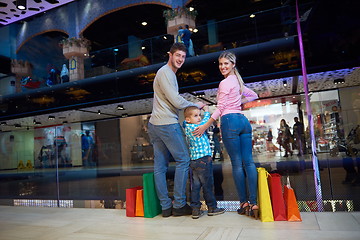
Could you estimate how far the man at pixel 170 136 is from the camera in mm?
2096

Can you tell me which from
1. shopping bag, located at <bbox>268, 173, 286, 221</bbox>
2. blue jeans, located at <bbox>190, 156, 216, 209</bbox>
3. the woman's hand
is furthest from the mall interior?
the woman's hand

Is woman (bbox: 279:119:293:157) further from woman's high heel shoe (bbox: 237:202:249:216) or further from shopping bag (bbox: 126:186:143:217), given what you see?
shopping bag (bbox: 126:186:143:217)

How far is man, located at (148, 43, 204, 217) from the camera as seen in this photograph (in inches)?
82.5

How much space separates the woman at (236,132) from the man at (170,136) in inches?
7.8

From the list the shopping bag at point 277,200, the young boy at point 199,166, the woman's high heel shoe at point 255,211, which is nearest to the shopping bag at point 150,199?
the young boy at point 199,166

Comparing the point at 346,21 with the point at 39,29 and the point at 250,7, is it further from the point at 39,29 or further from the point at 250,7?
the point at 39,29

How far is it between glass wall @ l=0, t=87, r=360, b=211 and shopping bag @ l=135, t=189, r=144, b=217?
588mm

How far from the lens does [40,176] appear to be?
4.87 m

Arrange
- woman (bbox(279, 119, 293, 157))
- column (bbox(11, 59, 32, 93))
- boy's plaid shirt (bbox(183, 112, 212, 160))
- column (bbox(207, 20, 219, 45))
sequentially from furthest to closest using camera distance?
1. column (bbox(11, 59, 32, 93))
2. column (bbox(207, 20, 219, 45))
3. woman (bbox(279, 119, 293, 157))
4. boy's plaid shirt (bbox(183, 112, 212, 160))

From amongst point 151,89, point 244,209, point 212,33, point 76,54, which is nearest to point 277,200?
point 244,209

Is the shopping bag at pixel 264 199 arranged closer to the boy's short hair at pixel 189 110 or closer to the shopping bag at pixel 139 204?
the boy's short hair at pixel 189 110

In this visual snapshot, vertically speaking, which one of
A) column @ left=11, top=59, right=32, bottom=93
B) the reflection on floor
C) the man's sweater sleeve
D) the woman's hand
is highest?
column @ left=11, top=59, right=32, bottom=93

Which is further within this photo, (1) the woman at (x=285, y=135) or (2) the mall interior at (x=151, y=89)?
(1) the woman at (x=285, y=135)

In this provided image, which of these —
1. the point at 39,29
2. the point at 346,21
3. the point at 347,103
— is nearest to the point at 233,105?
the point at 347,103
